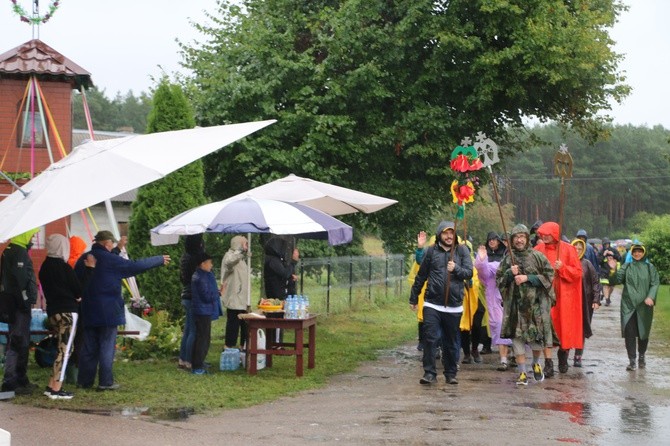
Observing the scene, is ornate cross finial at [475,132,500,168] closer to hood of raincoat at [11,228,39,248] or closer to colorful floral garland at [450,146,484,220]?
colorful floral garland at [450,146,484,220]

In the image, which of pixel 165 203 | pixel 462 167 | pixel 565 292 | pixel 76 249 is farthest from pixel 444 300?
pixel 165 203

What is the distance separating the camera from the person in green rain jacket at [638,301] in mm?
14773

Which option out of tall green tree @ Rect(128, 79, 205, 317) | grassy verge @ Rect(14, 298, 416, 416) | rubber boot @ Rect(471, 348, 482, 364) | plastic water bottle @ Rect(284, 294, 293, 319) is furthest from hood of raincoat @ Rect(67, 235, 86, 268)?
rubber boot @ Rect(471, 348, 482, 364)

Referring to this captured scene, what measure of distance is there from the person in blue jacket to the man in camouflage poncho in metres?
4.35

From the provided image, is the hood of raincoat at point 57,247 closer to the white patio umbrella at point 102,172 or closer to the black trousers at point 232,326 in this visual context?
the white patio umbrella at point 102,172

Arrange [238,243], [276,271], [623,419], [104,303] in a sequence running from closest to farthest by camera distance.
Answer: [623,419] < [104,303] < [238,243] < [276,271]

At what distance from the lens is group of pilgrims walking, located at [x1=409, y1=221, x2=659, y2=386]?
1288 cm

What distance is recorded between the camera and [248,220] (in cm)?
1281

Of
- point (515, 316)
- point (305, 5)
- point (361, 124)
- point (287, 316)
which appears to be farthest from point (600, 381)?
point (305, 5)

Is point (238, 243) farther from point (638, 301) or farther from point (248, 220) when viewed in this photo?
point (638, 301)

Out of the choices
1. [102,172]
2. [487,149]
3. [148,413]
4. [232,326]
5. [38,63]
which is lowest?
[148,413]

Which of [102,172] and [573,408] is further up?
[102,172]

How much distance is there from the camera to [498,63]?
1912 centimetres

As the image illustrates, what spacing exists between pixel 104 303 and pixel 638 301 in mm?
7393
